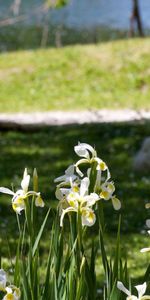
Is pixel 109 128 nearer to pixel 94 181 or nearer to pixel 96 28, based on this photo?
pixel 94 181

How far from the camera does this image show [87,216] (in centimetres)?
249

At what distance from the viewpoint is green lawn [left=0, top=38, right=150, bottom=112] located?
48.8 feet

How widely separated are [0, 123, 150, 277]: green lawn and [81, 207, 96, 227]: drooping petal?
300cm

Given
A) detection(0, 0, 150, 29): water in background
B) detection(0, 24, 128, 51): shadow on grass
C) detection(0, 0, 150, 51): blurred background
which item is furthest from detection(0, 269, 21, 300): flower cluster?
detection(0, 0, 150, 29): water in background

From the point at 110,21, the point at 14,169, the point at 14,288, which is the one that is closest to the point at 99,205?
the point at 14,288

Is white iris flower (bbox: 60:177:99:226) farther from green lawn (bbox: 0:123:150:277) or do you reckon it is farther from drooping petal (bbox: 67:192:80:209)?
green lawn (bbox: 0:123:150:277)

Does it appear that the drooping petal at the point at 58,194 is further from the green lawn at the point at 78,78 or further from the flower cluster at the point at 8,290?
the green lawn at the point at 78,78

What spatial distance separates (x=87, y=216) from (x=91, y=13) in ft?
102

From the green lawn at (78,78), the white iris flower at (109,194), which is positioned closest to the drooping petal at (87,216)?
the white iris flower at (109,194)

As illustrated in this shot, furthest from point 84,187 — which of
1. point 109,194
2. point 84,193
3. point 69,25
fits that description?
point 69,25

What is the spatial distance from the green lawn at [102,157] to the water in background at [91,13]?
15.2 m

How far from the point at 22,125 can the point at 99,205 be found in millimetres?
9430

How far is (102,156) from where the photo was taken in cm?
990

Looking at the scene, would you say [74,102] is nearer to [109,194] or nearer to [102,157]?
[102,157]
